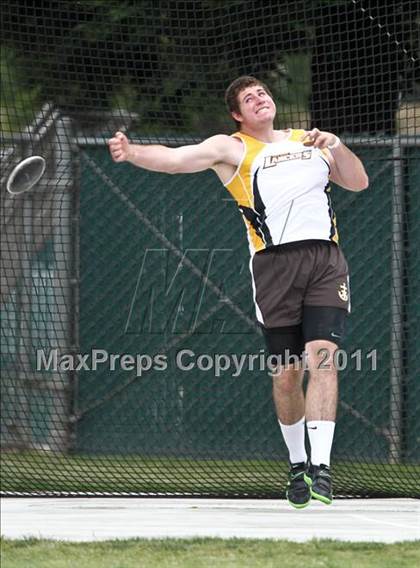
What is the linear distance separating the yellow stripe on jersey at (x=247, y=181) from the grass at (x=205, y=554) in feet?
4.65

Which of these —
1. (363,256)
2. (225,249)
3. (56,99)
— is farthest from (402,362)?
(56,99)

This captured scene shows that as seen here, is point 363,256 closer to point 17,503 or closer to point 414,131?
point 414,131

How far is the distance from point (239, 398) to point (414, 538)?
2.82 meters

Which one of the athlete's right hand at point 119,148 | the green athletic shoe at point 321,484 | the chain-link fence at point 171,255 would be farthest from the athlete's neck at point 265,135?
the chain-link fence at point 171,255

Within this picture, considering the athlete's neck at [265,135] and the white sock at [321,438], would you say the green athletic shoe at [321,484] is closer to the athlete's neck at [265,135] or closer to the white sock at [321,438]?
the white sock at [321,438]

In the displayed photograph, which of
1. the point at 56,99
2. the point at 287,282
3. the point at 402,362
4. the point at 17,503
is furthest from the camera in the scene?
the point at 56,99

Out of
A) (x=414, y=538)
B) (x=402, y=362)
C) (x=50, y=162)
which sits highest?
(x=50, y=162)

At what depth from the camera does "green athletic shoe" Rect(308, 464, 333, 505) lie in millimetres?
5844

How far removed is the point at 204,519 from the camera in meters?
7.54

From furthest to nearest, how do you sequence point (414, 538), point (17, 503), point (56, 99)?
point (56, 99) → point (17, 503) → point (414, 538)

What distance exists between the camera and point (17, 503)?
26.7 feet

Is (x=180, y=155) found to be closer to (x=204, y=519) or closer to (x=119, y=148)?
(x=119, y=148)

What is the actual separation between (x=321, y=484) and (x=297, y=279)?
0.90 m

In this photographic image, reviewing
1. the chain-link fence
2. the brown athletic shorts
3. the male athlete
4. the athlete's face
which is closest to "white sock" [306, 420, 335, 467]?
the male athlete
